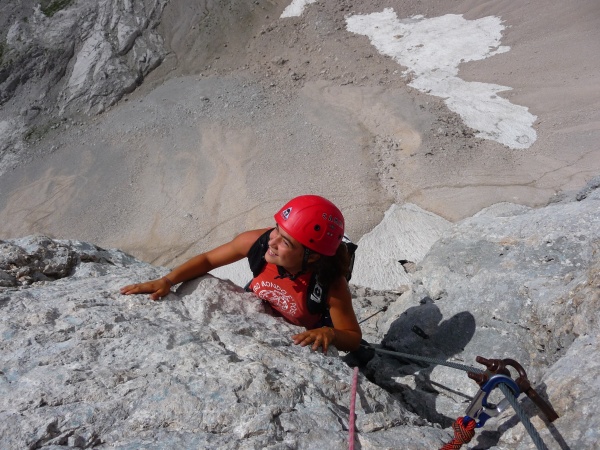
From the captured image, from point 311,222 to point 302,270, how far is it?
0.38 m

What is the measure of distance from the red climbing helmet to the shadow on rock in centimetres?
118

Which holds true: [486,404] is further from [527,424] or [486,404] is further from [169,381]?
[169,381]

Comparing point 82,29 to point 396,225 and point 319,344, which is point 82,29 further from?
point 319,344

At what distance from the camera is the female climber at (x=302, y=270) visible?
2.72 meters

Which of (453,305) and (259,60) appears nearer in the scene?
(453,305)

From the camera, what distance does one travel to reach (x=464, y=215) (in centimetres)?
838

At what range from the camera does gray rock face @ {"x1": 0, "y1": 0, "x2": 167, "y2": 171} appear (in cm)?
1256

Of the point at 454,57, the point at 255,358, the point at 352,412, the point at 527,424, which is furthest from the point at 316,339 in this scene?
the point at 454,57

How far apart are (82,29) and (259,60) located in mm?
5297

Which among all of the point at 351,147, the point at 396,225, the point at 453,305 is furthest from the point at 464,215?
the point at 453,305

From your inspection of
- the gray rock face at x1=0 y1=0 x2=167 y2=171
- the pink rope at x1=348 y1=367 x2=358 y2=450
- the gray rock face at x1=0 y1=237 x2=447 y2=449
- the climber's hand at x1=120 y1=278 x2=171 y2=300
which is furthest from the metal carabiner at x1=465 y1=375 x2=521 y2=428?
the gray rock face at x1=0 y1=0 x2=167 y2=171

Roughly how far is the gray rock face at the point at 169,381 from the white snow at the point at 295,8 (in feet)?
43.9

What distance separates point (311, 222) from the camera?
2697mm

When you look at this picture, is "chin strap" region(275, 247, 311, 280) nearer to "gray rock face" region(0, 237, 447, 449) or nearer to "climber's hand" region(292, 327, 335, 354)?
"gray rock face" region(0, 237, 447, 449)
